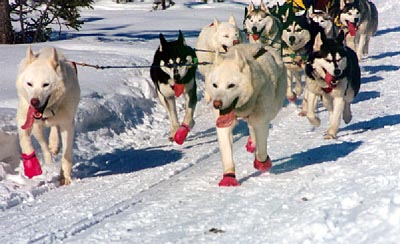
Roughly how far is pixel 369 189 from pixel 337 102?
214 cm

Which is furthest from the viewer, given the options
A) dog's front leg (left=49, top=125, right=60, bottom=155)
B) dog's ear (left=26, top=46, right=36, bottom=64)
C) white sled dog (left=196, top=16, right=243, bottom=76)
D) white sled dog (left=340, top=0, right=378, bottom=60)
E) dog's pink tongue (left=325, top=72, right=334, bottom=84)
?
white sled dog (left=340, top=0, right=378, bottom=60)

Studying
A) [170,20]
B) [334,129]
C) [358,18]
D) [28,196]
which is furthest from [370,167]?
[170,20]

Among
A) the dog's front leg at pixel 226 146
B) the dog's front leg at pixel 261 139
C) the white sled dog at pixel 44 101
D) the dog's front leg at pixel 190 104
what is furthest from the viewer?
the dog's front leg at pixel 190 104

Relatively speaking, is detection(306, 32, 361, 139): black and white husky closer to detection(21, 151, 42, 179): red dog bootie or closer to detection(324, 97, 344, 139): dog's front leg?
detection(324, 97, 344, 139): dog's front leg

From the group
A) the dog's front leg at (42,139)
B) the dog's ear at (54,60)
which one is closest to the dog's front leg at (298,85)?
the dog's front leg at (42,139)

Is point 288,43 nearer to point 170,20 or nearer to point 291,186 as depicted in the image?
point 291,186

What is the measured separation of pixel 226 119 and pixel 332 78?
1.84 m

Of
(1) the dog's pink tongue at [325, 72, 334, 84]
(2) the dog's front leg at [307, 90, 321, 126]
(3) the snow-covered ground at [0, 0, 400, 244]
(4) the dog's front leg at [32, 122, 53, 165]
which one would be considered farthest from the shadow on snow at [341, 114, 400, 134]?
(4) the dog's front leg at [32, 122, 53, 165]

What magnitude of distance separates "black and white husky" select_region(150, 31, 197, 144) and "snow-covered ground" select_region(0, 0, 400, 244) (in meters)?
0.20

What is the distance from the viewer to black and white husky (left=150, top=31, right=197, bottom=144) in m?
6.61

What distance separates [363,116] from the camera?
7.22 metres

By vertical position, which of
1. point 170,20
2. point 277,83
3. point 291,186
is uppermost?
point 277,83

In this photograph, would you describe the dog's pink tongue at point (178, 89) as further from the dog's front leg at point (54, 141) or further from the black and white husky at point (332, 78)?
the dog's front leg at point (54, 141)

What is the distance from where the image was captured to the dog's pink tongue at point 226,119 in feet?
15.0
